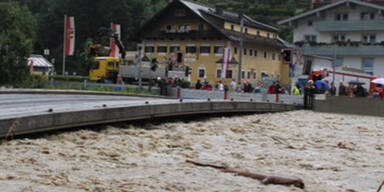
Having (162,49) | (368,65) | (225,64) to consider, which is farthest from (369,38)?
(162,49)

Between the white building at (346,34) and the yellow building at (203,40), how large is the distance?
24.0ft

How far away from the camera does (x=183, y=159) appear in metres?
12.0

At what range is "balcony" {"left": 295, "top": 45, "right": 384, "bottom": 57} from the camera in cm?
6219

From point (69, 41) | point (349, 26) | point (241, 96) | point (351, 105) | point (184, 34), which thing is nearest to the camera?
point (351, 105)

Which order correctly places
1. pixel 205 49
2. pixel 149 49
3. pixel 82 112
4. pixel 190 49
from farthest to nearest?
pixel 149 49 < pixel 190 49 < pixel 205 49 < pixel 82 112

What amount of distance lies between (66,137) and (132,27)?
301 feet

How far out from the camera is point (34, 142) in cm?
1209

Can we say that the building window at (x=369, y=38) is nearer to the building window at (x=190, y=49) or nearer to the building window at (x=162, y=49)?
the building window at (x=190, y=49)

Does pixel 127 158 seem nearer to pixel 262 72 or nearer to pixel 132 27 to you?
pixel 262 72

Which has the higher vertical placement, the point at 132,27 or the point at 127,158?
the point at 132,27

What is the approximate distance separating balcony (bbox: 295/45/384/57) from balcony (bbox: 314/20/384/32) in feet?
8.74

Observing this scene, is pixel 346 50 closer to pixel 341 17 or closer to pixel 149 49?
pixel 341 17

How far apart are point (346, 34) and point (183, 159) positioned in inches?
2278

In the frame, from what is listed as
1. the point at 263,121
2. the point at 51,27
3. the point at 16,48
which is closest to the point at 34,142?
the point at 263,121
